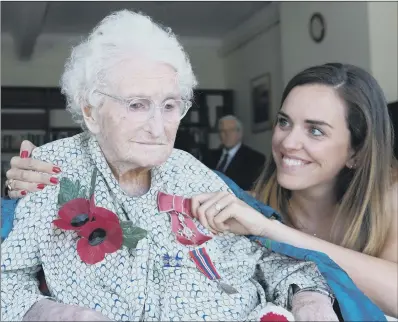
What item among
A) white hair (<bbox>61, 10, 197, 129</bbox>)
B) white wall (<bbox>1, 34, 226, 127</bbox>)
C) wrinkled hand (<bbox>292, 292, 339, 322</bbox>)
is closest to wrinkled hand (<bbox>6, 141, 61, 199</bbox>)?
white hair (<bbox>61, 10, 197, 129</bbox>)

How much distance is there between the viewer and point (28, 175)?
1647mm

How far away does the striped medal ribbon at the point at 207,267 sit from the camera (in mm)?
1613

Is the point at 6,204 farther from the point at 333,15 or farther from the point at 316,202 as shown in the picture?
the point at 333,15

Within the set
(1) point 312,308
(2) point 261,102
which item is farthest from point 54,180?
(2) point 261,102

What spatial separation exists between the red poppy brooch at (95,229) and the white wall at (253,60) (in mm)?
5247

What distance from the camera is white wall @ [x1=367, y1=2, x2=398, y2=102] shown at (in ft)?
16.0

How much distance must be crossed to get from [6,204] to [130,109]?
0.40 meters

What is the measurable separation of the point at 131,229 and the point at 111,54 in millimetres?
423

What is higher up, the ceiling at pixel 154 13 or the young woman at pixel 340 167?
the ceiling at pixel 154 13

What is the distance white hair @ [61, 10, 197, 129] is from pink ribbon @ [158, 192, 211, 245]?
268 mm

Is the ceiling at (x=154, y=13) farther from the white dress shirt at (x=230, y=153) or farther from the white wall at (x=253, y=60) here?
the white dress shirt at (x=230, y=153)

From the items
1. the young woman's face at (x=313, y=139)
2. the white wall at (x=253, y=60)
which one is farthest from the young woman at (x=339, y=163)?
the white wall at (x=253, y=60)

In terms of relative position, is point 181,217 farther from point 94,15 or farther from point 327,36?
point 94,15

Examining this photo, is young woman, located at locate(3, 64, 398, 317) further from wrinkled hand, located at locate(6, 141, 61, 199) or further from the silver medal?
the silver medal
